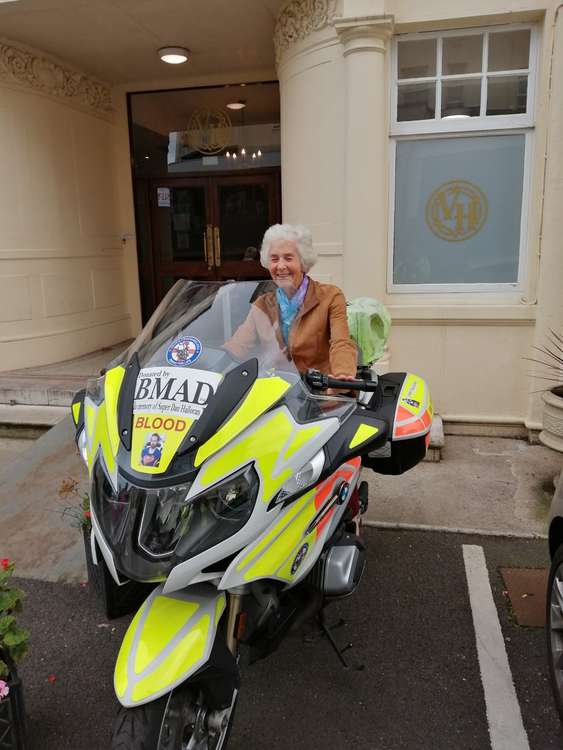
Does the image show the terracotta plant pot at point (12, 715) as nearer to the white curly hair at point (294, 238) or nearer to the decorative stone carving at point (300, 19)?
the white curly hair at point (294, 238)

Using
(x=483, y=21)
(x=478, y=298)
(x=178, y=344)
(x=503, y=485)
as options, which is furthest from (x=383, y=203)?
(x=178, y=344)

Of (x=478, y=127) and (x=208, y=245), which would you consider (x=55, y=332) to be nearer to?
(x=208, y=245)

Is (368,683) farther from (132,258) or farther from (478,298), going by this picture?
(132,258)

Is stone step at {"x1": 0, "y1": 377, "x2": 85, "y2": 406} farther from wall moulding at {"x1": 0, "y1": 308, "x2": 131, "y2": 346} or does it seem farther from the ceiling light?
the ceiling light

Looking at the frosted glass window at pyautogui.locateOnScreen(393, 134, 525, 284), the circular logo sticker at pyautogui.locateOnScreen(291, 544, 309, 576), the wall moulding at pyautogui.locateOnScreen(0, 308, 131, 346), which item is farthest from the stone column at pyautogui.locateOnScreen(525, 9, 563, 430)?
the wall moulding at pyautogui.locateOnScreen(0, 308, 131, 346)

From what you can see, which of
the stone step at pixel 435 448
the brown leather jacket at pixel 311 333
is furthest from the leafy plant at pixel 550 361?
the brown leather jacket at pixel 311 333

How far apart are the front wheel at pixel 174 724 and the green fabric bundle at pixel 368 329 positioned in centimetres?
172

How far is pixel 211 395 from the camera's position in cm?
174

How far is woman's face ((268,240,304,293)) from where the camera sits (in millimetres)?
2672

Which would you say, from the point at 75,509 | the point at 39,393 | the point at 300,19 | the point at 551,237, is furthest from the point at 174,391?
the point at 300,19

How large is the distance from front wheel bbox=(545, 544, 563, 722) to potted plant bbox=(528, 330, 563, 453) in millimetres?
2268

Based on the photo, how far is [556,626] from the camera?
2412 mm

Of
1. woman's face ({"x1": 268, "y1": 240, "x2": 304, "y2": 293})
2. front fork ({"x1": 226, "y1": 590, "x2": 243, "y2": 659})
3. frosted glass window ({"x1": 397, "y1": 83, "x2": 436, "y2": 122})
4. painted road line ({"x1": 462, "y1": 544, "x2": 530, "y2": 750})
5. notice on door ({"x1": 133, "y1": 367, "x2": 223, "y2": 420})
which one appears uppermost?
frosted glass window ({"x1": 397, "y1": 83, "x2": 436, "y2": 122})

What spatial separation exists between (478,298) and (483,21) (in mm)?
2252
